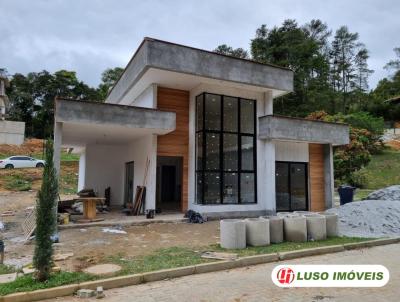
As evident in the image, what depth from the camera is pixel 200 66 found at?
12.9 meters

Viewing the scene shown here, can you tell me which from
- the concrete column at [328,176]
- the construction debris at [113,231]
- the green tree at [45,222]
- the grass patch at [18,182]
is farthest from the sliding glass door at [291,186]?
the grass patch at [18,182]

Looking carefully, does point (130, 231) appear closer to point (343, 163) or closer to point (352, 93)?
point (343, 163)

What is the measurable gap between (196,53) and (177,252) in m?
8.43

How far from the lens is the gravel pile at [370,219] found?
10.4 meters

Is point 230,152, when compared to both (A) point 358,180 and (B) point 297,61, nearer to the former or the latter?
(A) point 358,180

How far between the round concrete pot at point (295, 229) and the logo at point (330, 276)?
6.84 ft

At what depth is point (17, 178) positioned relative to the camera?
87.1ft

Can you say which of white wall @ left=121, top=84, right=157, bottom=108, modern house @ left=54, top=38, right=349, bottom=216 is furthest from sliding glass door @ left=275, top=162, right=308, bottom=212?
white wall @ left=121, top=84, right=157, bottom=108

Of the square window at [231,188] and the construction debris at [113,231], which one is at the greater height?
the square window at [231,188]

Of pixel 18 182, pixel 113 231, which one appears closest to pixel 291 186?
pixel 113 231

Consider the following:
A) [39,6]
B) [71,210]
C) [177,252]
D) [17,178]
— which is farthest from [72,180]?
[177,252]

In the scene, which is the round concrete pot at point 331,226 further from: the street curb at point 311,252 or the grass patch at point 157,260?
the street curb at point 311,252

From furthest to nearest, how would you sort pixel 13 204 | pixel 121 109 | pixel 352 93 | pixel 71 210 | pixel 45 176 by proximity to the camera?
pixel 352 93 → pixel 13 204 → pixel 71 210 → pixel 121 109 → pixel 45 176

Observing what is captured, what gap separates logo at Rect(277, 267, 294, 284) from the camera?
18.9ft
